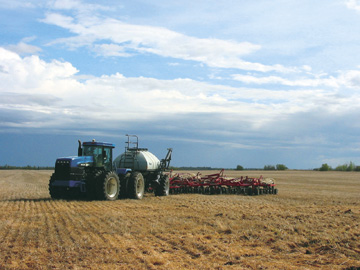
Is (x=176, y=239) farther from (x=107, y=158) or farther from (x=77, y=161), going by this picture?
(x=107, y=158)

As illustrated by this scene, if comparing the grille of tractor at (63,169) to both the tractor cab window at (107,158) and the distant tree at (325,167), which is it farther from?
the distant tree at (325,167)

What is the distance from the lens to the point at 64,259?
785cm

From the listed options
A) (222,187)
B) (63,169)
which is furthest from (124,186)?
(222,187)

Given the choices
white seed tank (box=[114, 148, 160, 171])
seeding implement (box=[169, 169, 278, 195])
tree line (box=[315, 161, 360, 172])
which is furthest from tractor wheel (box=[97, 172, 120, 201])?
tree line (box=[315, 161, 360, 172])

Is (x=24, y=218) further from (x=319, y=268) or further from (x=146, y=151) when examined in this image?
(x=146, y=151)

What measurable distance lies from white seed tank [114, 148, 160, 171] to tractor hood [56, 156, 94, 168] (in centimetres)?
378

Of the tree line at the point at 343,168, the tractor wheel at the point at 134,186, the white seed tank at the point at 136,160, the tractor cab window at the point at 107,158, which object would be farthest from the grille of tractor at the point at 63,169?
the tree line at the point at 343,168

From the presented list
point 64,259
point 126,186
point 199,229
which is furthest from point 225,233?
point 126,186

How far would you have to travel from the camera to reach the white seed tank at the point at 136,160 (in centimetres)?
2239

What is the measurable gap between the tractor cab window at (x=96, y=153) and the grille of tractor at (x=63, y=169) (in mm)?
1274

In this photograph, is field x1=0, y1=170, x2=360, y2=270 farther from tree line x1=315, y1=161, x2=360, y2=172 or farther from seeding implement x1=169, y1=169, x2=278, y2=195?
tree line x1=315, y1=161, x2=360, y2=172

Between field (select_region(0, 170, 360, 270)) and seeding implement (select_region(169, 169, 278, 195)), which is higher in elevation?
seeding implement (select_region(169, 169, 278, 195))

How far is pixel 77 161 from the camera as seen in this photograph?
18.0 meters

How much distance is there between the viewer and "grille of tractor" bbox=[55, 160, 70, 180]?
58.5 ft
